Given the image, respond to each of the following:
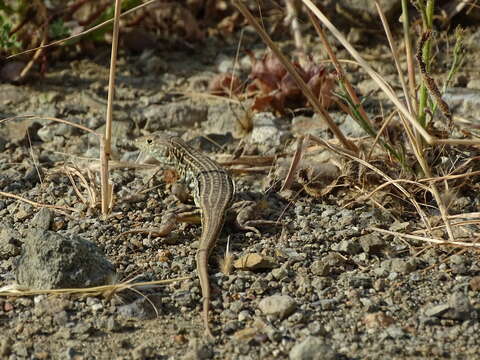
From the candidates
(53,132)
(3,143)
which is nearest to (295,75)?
(53,132)

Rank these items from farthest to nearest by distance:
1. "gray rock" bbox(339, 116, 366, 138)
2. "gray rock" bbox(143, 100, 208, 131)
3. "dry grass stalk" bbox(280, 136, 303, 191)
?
"gray rock" bbox(143, 100, 208, 131) → "gray rock" bbox(339, 116, 366, 138) → "dry grass stalk" bbox(280, 136, 303, 191)

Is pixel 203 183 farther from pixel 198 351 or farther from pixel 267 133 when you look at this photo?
pixel 198 351

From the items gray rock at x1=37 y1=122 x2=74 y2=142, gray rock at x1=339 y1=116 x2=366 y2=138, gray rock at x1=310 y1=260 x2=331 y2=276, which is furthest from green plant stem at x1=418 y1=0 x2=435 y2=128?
gray rock at x1=37 y1=122 x2=74 y2=142

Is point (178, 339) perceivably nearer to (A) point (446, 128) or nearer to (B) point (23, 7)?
(A) point (446, 128)

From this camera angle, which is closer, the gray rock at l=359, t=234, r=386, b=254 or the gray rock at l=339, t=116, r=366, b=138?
the gray rock at l=359, t=234, r=386, b=254

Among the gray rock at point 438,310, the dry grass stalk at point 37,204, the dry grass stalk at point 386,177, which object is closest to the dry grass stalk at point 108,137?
the dry grass stalk at point 37,204

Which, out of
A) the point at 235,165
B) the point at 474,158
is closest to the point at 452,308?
the point at 474,158

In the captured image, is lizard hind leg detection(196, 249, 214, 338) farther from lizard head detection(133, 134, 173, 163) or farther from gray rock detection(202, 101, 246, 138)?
gray rock detection(202, 101, 246, 138)
